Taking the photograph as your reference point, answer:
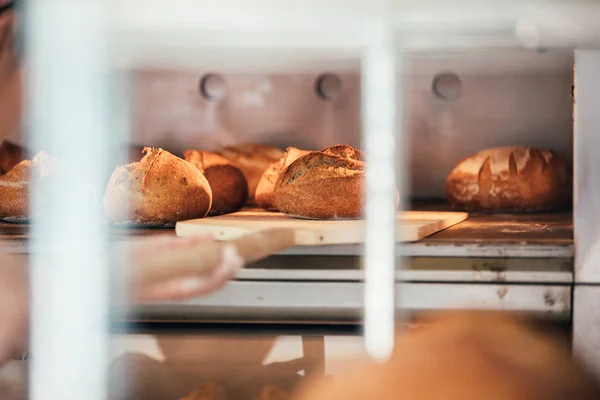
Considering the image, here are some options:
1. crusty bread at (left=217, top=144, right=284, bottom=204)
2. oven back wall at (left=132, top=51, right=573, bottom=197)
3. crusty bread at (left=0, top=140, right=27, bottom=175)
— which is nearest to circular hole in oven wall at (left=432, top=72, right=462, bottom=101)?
oven back wall at (left=132, top=51, right=573, bottom=197)

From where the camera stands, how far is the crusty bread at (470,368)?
0.66m

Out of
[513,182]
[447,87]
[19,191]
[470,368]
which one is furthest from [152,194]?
[447,87]

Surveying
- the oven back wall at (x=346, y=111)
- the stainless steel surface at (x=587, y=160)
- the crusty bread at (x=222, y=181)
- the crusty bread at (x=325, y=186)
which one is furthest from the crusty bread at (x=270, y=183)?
the stainless steel surface at (x=587, y=160)

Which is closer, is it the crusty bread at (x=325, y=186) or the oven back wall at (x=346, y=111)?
the crusty bread at (x=325, y=186)

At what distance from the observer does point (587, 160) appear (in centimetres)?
75

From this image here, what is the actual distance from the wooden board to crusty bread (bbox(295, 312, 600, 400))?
0.14 meters

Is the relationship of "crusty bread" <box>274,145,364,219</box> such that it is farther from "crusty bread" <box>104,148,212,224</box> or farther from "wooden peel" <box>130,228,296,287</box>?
"wooden peel" <box>130,228,296,287</box>

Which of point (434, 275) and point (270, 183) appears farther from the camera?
point (270, 183)

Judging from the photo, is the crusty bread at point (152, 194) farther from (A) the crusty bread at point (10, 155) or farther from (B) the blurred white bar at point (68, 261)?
(A) the crusty bread at point (10, 155)

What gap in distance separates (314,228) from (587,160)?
13.5 inches

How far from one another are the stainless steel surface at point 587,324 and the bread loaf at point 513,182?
1.94 feet

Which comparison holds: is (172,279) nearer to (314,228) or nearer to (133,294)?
(133,294)

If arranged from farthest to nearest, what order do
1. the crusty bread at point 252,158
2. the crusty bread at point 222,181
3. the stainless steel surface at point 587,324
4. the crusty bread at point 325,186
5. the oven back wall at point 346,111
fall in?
1. the oven back wall at point 346,111
2. the crusty bread at point 252,158
3. the crusty bread at point 222,181
4. the crusty bread at point 325,186
5. the stainless steel surface at point 587,324

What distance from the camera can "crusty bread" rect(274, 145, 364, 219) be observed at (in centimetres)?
99
